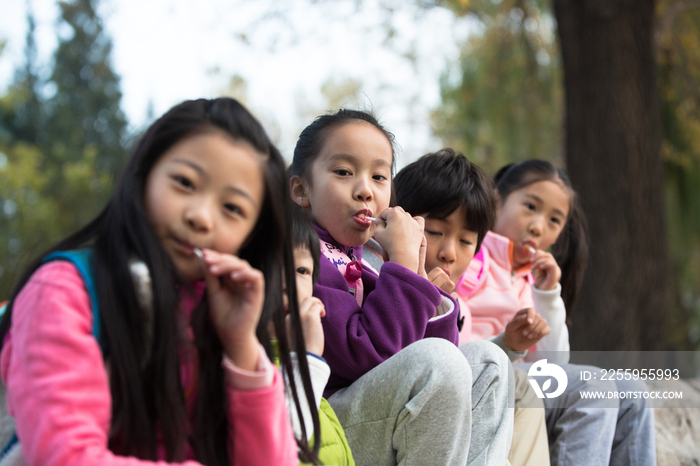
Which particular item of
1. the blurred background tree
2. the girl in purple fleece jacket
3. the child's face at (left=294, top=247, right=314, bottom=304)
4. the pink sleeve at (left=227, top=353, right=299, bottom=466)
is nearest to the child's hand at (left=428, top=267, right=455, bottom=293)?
the girl in purple fleece jacket

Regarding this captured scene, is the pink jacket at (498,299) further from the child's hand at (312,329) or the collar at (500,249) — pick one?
the child's hand at (312,329)

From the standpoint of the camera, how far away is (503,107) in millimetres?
6469

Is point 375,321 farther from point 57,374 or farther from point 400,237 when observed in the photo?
point 57,374

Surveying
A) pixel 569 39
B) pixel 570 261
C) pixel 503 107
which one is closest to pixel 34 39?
pixel 503 107

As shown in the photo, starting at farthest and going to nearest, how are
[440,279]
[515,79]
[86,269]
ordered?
[515,79] < [440,279] < [86,269]

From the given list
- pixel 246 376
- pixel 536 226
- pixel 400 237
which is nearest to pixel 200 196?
pixel 246 376

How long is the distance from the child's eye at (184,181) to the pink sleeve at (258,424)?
1.04 feet

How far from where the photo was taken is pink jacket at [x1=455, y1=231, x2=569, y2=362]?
2291 millimetres

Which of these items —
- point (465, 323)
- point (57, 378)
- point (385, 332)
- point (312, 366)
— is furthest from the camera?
point (465, 323)

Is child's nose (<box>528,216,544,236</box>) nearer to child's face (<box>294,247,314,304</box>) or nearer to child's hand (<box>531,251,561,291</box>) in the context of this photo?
child's hand (<box>531,251,561,291</box>)

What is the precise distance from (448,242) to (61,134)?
692 inches

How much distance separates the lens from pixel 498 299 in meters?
2.32

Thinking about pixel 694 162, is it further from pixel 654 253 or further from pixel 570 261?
pixel 570 261

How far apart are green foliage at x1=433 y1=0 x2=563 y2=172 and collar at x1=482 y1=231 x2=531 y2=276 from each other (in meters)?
3.99
